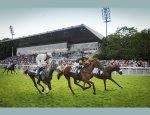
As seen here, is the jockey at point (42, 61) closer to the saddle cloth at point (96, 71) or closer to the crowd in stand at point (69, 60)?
the crowd in stand at point (69, 60)

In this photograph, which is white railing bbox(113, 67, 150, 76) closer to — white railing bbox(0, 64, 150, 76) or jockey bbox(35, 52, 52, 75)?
white railing bbox(0, 64, 150, 76)

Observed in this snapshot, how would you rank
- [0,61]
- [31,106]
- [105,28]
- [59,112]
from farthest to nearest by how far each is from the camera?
[0,61], [105,28], [31,106], [59,112]

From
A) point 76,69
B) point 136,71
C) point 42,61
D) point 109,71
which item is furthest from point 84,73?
point 136,71

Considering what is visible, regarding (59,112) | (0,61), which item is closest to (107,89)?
(59,112)

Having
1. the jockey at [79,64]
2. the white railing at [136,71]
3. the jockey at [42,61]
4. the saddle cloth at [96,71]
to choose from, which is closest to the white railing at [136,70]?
the white railing at [136,71]

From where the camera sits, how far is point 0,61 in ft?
26.1

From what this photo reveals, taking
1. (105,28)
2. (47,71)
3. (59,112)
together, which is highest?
(105,28)

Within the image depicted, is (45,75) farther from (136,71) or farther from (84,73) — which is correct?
(136,71)

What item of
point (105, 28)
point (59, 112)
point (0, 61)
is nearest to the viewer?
point (59, 112)

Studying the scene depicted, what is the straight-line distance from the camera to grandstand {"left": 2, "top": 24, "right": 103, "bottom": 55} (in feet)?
24.7

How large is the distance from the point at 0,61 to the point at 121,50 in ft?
11.2

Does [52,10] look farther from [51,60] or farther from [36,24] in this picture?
[51,60]

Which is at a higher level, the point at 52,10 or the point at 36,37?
the point at 52,10

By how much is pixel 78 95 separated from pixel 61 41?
1667 millimetres
